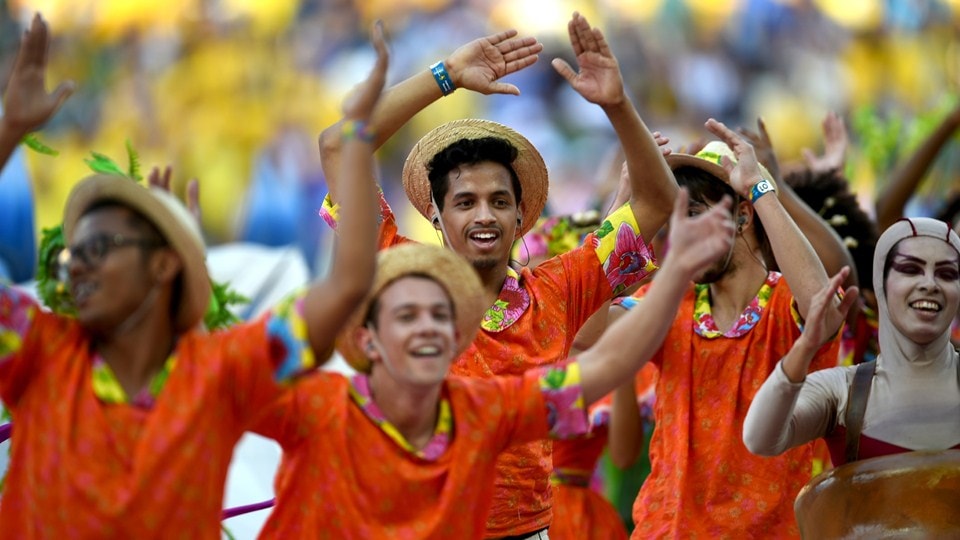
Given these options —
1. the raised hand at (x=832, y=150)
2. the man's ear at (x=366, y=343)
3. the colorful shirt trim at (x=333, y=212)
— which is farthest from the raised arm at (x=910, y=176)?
the man's ear at (x=366, y=343)

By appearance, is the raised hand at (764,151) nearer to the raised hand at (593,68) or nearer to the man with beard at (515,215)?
the man with beard at (515,215)

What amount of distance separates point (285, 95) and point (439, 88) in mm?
5256

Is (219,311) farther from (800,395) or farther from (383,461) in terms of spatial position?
(800,395)

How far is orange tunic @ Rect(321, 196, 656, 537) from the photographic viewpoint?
4.22 meters

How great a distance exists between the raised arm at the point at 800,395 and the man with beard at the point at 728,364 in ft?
0.95

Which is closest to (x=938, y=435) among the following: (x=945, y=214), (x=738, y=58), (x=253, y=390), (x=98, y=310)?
(x=253, y=390)

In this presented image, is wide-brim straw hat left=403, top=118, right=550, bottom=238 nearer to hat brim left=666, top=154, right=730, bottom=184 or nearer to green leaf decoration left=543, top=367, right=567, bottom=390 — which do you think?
hat brim left=666, top=154, right=730, bottom=184

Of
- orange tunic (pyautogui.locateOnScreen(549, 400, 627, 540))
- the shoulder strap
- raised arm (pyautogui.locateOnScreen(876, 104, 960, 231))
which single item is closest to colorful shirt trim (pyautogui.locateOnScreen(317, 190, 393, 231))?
the shoulder strap

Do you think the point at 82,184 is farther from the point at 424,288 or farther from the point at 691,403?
the point at 691,403

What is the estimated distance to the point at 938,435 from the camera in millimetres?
4051

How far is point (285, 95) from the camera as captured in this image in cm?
920

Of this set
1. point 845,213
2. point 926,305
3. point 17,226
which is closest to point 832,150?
point 845,213

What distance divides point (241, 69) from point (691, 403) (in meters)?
5.34

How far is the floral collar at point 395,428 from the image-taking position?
3.35 meters
